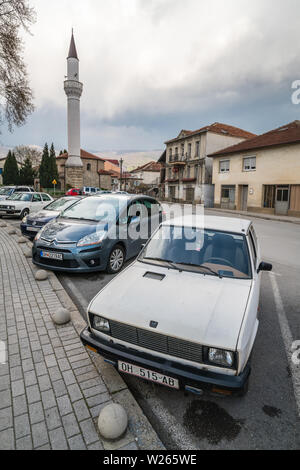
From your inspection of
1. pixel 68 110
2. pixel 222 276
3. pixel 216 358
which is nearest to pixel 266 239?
pixel 222 276

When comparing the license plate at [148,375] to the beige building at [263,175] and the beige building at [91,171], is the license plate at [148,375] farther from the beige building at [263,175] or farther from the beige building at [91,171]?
the beige building at [91,171]

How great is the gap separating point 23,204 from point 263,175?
22.0 metres

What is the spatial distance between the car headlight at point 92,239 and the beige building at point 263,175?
21364 mm

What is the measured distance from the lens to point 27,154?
233 ft

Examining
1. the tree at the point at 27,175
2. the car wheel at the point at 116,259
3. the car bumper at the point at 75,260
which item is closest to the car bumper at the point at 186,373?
the car bumper at the point at 75,260

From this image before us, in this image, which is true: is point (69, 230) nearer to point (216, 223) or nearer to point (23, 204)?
point (216, 223)

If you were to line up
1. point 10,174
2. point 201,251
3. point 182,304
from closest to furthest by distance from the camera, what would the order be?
point 182,304, point 201,251, point 10,174

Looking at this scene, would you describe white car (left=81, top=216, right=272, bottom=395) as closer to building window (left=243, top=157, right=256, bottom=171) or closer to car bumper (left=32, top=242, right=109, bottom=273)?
car bumper (left=32, top=242, right=109, bottom=273)

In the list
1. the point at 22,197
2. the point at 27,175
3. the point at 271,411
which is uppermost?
the point at 27,175

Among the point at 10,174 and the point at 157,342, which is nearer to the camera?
the point at 157,342

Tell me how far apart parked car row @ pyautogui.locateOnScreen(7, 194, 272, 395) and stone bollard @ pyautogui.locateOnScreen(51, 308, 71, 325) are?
3.48ft

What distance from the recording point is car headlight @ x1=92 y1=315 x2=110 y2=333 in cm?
256

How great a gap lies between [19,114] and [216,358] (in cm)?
2084

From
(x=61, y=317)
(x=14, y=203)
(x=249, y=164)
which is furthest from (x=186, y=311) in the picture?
(x=249, y=164)
